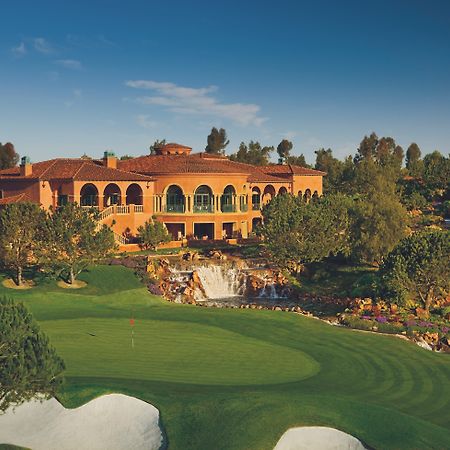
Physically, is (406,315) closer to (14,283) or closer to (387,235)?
(387,235)

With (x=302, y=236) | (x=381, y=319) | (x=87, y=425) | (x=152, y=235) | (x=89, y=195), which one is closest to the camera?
(x=87, y=425)

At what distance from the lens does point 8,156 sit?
113 metres

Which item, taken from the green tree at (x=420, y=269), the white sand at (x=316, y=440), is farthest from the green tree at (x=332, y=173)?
the white sand at (x=316, y=440)

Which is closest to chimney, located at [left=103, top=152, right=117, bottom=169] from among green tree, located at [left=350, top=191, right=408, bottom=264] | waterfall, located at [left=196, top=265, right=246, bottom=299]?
waterfall, located at [left=196, top=265, right=246, bottom=299]

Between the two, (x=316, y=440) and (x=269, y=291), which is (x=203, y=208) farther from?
(x=316, y=440)

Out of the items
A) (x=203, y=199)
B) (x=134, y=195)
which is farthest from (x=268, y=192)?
(x=134, y=195)

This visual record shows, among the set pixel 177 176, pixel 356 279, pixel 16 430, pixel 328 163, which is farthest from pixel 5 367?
pixel 328 163

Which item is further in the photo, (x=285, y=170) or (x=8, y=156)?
(x=8, y=156)

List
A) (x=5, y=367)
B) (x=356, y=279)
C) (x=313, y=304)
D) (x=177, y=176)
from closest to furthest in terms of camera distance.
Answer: (x=5, y=367) < (x=313, y=304) < (x=356, y=279) < (x=177, y=176)

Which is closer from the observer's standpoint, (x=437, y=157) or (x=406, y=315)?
(x=406, y=315)

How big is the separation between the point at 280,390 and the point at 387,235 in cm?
3787

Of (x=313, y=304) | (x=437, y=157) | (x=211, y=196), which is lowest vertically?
(x=313, y=304)

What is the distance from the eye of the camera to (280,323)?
4212 centimetres

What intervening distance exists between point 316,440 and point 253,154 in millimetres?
129936
